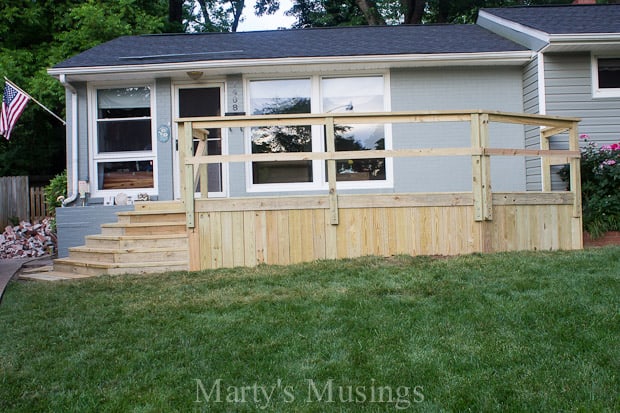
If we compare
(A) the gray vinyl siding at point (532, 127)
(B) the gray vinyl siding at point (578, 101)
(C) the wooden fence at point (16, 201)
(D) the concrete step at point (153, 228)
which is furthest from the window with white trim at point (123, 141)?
(B) the gray vinyl siding at point (578, 101)

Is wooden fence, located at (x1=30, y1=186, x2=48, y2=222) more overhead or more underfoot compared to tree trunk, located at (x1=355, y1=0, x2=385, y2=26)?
more underfoot

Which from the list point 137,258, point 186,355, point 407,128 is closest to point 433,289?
point 186,355

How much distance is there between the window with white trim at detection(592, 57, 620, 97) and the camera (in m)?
8.27

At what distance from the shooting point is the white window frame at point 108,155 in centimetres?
870

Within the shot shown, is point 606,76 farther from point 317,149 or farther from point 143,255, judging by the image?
point 143,255

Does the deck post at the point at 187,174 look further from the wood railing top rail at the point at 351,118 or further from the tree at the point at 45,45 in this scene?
the tree at the point at 45,45

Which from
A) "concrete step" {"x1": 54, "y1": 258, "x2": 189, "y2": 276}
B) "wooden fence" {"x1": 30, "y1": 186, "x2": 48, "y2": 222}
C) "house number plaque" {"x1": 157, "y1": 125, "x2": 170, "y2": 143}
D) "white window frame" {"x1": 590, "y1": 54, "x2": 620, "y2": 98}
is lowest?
"concrete step" {"x1": 54, "y1": 258, "x2": 189, "y2": 276}

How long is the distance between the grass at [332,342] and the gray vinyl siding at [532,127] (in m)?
3.58

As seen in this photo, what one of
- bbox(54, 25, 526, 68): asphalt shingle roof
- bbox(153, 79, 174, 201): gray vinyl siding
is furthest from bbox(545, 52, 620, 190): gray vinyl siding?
bbox(153, 79, 174, 201): gray vinyl siding

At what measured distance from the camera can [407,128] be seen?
28.1ft

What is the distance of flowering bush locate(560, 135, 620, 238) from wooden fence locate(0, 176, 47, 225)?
35.8 feet

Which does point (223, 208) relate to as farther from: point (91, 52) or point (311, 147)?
point (91, 52)

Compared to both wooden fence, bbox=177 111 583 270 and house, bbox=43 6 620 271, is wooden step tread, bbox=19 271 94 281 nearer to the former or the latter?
wooden fence, bbox=177 111 583 270

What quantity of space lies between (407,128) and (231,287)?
16.2 ft
